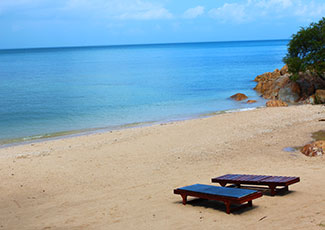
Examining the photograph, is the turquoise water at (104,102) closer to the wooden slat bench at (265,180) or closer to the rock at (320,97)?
the rock at (320,97)

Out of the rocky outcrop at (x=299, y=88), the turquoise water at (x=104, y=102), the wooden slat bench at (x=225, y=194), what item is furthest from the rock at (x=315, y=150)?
the rocky outcrop at (x=299, y=88)

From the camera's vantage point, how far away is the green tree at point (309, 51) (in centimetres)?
2877

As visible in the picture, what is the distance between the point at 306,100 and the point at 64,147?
60.0 ft

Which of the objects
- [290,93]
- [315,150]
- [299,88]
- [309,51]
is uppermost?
[309,51]

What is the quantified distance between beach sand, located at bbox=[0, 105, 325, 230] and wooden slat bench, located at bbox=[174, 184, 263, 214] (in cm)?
28

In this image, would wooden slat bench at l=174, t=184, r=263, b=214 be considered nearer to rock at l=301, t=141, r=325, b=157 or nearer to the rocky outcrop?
rock at l=301, t=141, r=325, b=157

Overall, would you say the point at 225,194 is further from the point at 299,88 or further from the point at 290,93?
the point at 299,88

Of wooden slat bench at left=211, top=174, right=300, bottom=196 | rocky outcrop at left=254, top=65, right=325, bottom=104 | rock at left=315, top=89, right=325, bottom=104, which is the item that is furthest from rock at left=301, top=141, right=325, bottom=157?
rocky outcrop at left=254, top=65, right=325, bottom=104

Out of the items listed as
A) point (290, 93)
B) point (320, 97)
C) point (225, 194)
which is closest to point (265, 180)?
point (225, 194)

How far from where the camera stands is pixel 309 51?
29672 millimetres

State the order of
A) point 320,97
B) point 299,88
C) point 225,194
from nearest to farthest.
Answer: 1. point 225,194
2. point 320,97
3. point 299,88

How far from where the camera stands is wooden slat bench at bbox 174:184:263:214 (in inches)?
280

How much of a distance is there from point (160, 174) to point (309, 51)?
2229 cm

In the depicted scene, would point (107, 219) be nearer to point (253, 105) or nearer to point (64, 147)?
point (64, 147)
